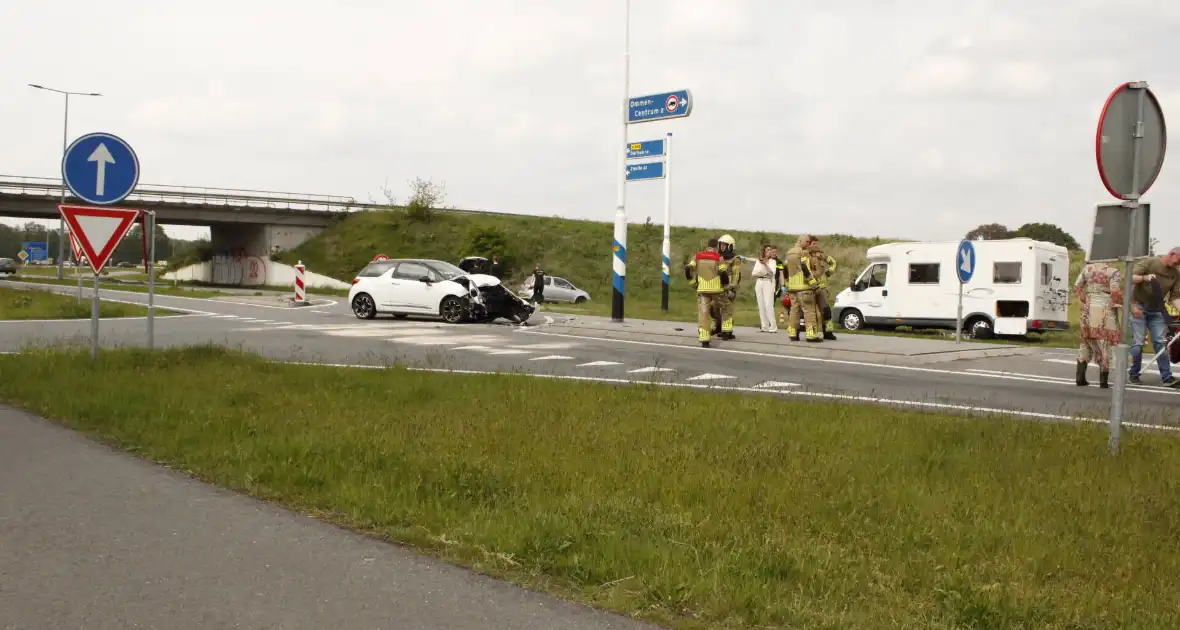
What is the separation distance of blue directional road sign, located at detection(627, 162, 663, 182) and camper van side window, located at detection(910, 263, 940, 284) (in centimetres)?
714

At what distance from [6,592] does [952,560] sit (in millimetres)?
4003

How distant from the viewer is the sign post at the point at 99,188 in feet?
35.0

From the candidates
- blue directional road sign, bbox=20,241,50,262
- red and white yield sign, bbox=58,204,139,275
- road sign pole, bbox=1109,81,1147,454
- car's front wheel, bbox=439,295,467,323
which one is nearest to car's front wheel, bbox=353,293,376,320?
car's front wheel, bbox=439,295,467,323

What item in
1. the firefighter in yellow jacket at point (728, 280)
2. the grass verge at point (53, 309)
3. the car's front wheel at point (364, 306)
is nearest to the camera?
the firefighter in yellow jacket at point (728, 280)

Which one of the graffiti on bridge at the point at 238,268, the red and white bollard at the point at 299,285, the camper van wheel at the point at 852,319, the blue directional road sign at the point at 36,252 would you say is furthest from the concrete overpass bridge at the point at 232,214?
the blue directional road sign at the point at 36,252

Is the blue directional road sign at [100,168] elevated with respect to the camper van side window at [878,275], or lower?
elevated

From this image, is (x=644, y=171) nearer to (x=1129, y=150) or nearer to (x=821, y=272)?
(x=821, y=272)

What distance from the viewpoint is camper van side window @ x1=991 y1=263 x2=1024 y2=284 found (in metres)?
22.8

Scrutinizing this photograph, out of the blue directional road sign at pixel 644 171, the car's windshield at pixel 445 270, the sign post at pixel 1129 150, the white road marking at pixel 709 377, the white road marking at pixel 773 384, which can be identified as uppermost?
the blue directional road sign at pixel 644 171

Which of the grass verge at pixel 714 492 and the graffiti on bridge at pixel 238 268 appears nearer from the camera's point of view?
the grass verge at pixel 714 492

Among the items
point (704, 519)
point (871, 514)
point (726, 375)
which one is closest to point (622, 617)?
point (704, 519)

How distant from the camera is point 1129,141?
675 cm

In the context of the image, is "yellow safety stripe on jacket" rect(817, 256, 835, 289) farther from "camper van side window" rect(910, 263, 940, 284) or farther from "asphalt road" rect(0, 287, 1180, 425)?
"camper van side window" rect(910, 263, 940, 284)

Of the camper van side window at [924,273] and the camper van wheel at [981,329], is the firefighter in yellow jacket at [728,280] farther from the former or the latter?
the camper van side window at [924,273]
